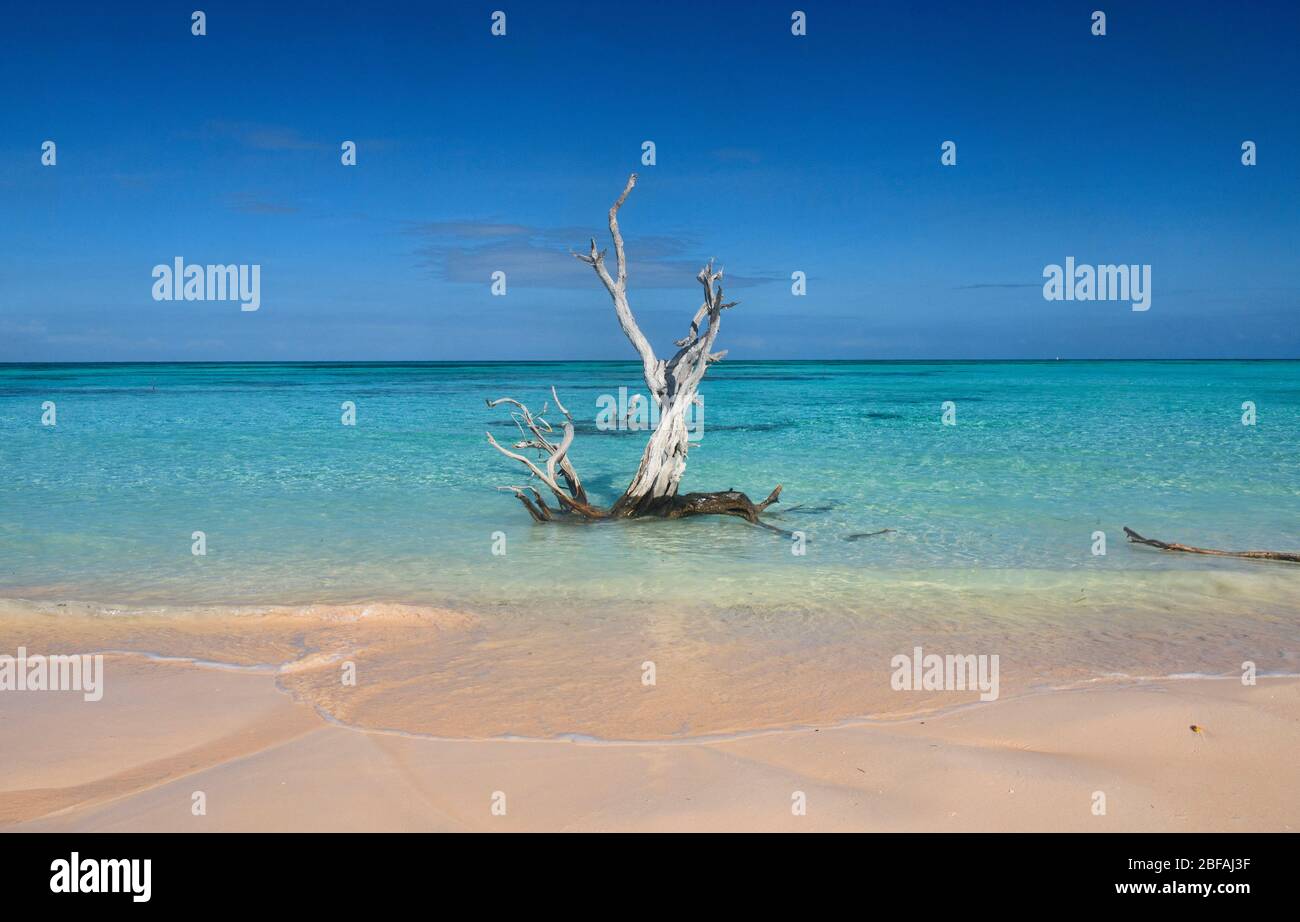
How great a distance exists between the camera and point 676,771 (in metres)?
3.99

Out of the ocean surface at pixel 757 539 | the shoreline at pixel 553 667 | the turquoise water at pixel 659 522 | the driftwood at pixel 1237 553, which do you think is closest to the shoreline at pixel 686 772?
the shoreline at pixel 553 667

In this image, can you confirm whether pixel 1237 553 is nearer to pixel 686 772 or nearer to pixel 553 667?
pixel 553 667

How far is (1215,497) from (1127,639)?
736 cm

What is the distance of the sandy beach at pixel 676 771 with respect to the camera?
353cm

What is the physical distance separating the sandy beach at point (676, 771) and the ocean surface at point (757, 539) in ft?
4.70

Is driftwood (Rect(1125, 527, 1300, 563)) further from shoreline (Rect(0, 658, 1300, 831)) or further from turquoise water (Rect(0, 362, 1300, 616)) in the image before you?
shoreline (Rect(0, 658, 1300, 831))

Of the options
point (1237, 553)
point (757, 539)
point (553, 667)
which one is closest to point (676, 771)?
point (553, 667)

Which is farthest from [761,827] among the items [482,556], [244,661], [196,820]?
[482,556]

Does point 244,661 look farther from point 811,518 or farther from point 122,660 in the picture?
point 811,518

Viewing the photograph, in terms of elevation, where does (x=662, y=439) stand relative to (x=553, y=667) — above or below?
above

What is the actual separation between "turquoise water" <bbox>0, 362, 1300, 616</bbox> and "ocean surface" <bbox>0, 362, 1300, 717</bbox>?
49mm

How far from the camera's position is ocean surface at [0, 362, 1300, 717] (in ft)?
22.4

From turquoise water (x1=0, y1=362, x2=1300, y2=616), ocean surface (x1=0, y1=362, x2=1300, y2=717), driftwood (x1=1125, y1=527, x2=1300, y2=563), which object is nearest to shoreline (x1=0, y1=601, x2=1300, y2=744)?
ocean surface (x1=0, y1=362, x2=1300, y2=717)

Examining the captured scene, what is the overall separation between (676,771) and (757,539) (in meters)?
6.04
